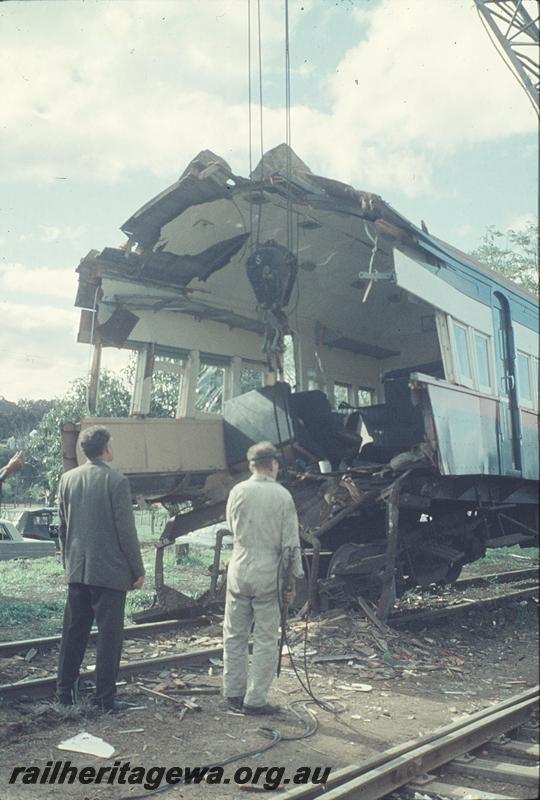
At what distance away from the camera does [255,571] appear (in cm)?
546

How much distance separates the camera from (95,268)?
862 centimetres

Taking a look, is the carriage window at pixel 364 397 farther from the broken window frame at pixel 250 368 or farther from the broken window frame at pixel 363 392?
the broken window frame at pixel 250 368

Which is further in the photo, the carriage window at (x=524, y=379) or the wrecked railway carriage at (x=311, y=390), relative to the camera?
the carriage window at (x=524, y=379)

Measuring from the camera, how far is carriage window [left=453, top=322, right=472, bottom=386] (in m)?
8.53

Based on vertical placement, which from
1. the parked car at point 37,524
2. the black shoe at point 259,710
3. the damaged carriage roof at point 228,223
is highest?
the damaged carriage roof at point 228,223

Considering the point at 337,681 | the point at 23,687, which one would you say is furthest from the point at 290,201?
the point at 23,687

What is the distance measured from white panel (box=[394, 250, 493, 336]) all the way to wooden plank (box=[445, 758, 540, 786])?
4.61 m

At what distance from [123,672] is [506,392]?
5.87m

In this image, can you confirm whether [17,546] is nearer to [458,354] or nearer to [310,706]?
[458,354]

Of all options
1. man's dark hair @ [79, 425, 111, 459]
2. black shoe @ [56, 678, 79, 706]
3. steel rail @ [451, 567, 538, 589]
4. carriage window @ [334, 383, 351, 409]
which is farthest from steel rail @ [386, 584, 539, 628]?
man's dark hair @ [79, 425, 111, 459]

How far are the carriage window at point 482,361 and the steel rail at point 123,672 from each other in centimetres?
441

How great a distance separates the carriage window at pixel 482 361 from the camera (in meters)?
9.01

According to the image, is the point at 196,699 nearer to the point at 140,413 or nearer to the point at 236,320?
the point at 140,413

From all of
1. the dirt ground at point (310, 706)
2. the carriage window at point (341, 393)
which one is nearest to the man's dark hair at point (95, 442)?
the dirt ground at point (310, 706)
